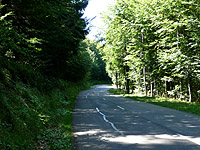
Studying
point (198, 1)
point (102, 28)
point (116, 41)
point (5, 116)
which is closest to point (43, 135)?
point (5, 116)

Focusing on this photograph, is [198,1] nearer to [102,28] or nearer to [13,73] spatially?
[13,73]

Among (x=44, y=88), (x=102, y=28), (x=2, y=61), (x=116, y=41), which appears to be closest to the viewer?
A: (x=2, y=61)

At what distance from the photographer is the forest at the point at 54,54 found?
5.66 metres

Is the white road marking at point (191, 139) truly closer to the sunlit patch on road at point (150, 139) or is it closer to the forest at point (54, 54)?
the sunlit patch on road at point (150, 139)

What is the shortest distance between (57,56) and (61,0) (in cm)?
847

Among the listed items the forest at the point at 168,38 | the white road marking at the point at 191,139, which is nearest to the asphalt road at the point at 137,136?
the white road marking at the point at 191,139

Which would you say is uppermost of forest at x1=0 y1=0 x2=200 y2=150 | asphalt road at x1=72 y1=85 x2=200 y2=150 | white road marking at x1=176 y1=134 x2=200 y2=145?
forest at x1=0 y1=0 x2=200 y2=150

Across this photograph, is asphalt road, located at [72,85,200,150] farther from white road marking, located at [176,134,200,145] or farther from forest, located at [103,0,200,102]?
forest, located at [103,0,200,102]

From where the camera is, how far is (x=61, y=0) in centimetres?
627

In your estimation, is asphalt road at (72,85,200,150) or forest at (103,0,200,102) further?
forest at (103,0,200,102)

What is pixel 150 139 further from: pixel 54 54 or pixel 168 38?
pixel 168 38

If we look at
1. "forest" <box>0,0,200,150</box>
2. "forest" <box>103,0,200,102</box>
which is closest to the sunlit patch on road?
"forest" <box>0,0,200,150</box>

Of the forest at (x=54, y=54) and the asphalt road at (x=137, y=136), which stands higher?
the forest at (x=54, y=54)

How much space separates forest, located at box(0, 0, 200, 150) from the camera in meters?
5.66
